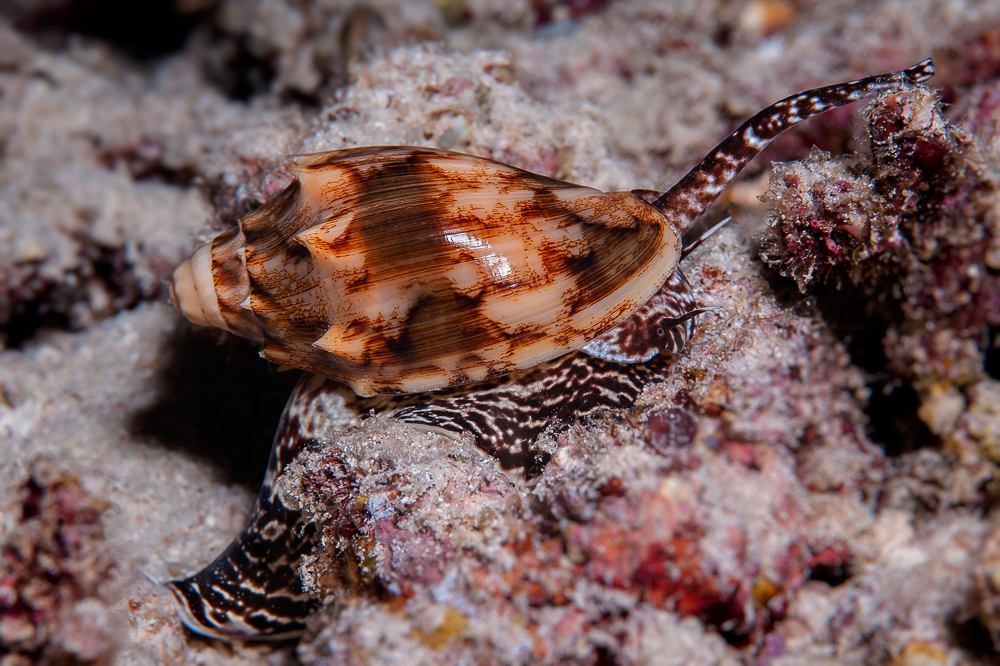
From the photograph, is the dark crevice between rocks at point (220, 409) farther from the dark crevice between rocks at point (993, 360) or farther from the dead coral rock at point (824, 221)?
the dark crevice between rocks at point (993, 360)

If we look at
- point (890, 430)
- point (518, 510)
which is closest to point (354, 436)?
point (518, 510)

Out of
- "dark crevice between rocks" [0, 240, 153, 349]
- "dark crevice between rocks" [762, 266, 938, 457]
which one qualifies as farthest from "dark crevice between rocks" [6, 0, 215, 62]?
"dark crevice between rocks" [762, 266, 938, 457]

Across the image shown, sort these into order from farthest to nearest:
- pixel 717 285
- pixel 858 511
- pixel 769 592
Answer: pixel 717 285 < pixel 858 511 < pixel 769 592

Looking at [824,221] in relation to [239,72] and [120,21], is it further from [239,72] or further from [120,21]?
[120,21]

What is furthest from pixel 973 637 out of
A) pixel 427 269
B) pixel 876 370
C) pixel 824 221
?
pixel 427 269

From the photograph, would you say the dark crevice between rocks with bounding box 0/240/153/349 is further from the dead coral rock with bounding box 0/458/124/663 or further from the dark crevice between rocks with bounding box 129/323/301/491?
the dead coral rock with bounding box 0/458/124/663

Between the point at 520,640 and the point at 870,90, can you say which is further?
the point at 870,90

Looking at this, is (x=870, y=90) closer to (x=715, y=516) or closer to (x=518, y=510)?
(x=715, y=516)
